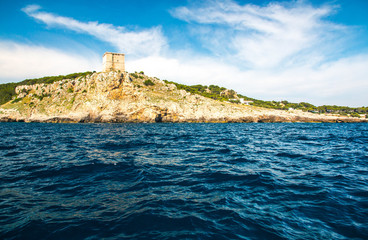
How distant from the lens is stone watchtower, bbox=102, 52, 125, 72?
79062 millimetres

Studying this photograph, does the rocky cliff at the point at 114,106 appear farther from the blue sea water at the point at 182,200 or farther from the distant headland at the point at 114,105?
the blue sea water at the point at 182,200

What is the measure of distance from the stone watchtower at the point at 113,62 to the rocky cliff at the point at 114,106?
10.3 meters

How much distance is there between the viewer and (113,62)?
80.4 meters

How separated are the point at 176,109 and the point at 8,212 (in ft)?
203

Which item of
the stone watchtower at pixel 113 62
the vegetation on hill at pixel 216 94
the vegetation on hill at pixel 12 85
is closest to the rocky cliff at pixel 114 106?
the vegetation on hill at pixel 12 85

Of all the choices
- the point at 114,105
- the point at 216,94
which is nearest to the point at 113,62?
the point at 114,105

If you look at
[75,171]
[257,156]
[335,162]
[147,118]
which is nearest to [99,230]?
[75,171]

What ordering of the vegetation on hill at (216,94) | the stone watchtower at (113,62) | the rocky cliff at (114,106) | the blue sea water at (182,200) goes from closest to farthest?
the blue sea water at (182,200) → the rocky cliff at (114,106) → the stone watchtower at (113,62) → the vegetation on hill at (216,94)

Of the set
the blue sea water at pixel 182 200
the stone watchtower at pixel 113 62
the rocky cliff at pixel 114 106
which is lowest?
the blue sea water at pixel 182 200

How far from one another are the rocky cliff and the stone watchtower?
33.7ft

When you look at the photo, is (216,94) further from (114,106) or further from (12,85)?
(12,85)

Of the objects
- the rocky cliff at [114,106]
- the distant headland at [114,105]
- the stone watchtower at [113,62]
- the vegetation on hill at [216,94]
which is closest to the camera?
the rocky cliff at [114,106]

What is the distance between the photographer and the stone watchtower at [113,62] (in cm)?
7906

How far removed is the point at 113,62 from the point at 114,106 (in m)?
26.7
